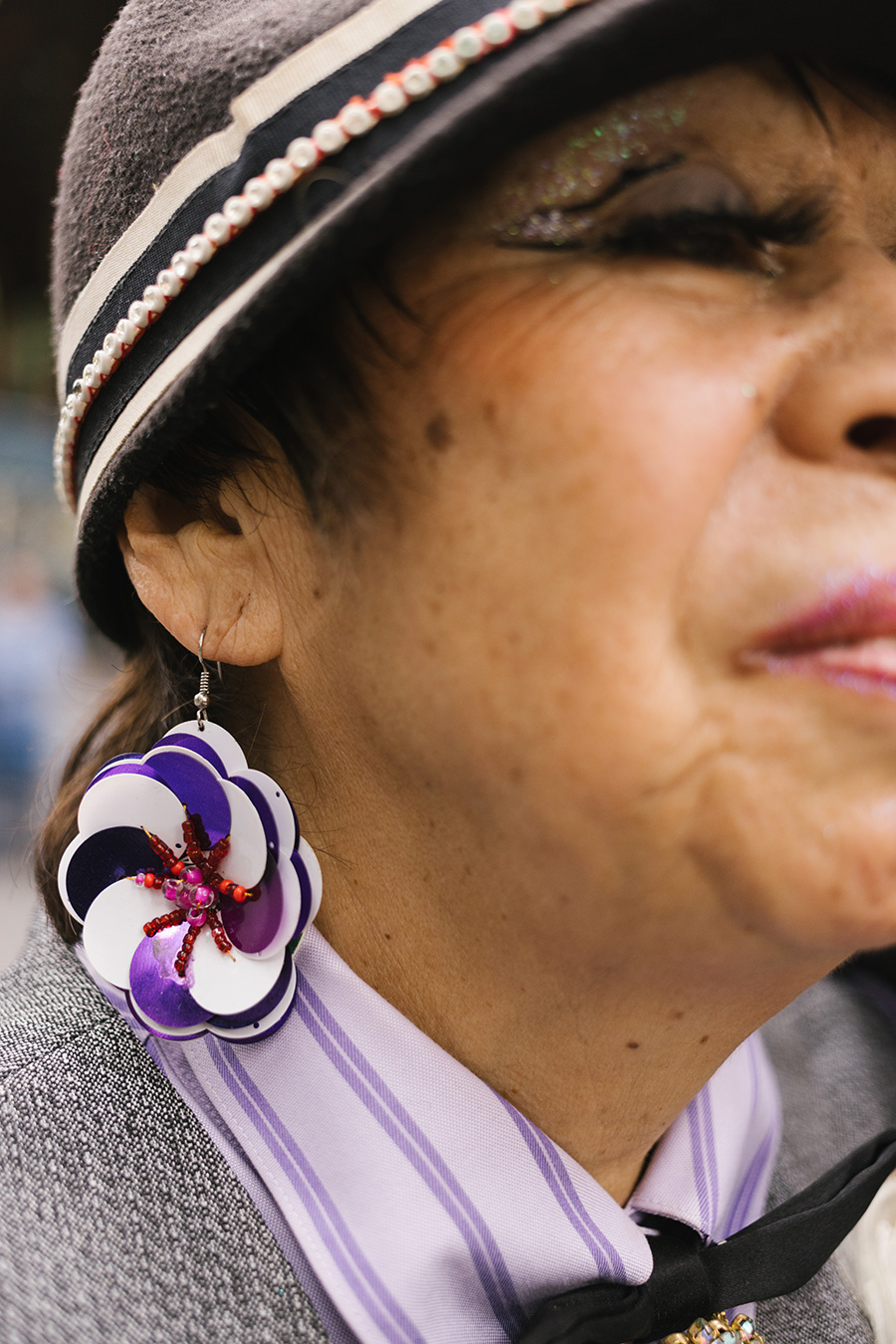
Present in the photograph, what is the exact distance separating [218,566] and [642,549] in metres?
0.50

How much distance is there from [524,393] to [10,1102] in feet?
2.81

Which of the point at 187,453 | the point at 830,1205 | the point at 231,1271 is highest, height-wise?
the point at 187,453

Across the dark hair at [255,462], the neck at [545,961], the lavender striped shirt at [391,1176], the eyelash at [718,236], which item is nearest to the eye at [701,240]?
the eyelash at [718,236]

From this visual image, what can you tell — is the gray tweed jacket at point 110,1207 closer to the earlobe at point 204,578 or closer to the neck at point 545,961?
the neck at point 545,961

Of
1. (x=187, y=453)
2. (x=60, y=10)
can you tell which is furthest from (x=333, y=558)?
(x=60, y=10)

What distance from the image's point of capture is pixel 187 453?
1146mm

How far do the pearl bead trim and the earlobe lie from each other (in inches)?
7.1

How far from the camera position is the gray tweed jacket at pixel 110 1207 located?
0.96 m

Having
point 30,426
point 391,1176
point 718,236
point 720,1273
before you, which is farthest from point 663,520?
point 30,426

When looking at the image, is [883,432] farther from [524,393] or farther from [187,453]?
[187,453]

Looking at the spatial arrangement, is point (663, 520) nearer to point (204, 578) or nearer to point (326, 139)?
point (326, 139)

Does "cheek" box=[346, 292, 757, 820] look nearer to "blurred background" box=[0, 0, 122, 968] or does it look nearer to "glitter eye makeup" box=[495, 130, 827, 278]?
"glitter eye makeup" box=[495, 130, 827, 278]

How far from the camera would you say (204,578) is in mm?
1156

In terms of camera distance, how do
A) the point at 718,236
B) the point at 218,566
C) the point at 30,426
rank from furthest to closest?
1. the point at 30,426
2. the point at 218,566
3. the point at 718,236
